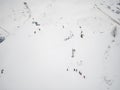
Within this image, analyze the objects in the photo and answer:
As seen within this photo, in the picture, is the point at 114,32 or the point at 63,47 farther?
the point at 63,47

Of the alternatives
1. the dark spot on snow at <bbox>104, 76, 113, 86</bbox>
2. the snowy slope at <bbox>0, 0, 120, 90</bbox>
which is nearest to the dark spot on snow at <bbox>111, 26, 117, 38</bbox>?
the snowy slope at <bbox>0, 0, 120, 90</bbox>

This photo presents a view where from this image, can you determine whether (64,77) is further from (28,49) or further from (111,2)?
(111,2)

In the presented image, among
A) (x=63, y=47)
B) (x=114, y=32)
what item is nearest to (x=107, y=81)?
(x=114, y=32)

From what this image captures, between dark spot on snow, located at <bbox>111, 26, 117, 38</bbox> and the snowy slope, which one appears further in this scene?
dark spot on snow, located at <bbox>111, 26, 117, 38</bbox>

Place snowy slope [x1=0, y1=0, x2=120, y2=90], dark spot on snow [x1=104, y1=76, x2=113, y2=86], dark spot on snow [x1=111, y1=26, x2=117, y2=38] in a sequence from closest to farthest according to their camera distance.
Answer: dark spot on snow [x1=104, y1=76, x2=113, y2=86]
snowy slope [x1=0, y1=0, x2=120, y2=90]
dark spot on snow [x1=111, y1=26, x2=117, y2=38]

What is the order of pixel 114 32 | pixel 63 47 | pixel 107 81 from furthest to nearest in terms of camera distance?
pixel 63 47 → pixel 114 32 → pixel 107 81

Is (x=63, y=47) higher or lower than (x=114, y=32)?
lower

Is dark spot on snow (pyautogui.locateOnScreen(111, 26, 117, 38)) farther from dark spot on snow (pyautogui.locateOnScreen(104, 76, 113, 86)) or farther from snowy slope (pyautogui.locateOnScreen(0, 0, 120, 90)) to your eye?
dark spot on snow (pyautogui.locateOnScreen(104, 76, 113, 86))

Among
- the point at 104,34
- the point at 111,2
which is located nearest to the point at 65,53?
the point at 104,34

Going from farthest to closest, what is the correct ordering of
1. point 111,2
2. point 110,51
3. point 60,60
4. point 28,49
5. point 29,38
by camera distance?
point 111,2 → point 29,38 → point 28,49 → point 60,60 → point 110,51

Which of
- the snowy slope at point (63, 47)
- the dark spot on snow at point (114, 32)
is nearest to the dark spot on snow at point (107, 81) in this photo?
the snowy slope at point (63, 47)

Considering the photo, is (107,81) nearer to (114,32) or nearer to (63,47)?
(114,32)
